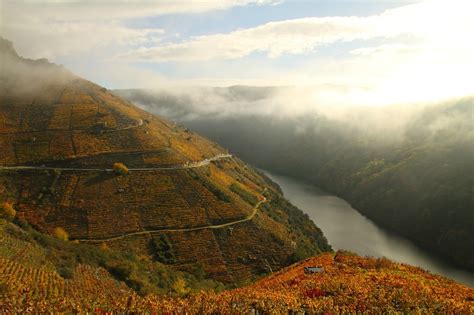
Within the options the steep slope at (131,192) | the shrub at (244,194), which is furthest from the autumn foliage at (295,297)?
the shrub at (244,194)

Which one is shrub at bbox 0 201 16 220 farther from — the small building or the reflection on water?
the reflection on water

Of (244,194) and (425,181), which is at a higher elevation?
(244,194)

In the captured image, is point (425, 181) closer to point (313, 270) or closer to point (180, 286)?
point (180, 286)

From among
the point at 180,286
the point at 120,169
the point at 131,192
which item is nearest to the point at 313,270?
the point at 180,286

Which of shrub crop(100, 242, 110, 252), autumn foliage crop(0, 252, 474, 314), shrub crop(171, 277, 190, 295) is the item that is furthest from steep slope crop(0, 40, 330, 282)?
autumn foliage crop(0, 252, 474, 314)

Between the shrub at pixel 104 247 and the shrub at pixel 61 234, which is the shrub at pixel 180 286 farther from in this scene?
the shrub at pixel 61 234
